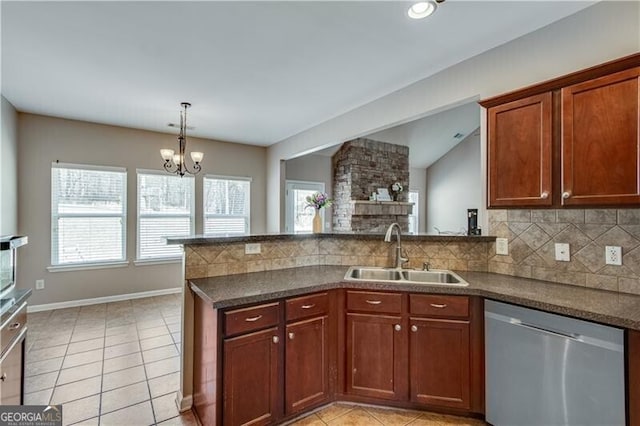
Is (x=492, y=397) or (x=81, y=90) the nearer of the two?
(x=492, y=397)

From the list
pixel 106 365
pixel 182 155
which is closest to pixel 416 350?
pixel 106 365

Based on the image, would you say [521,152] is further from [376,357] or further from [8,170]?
[8,170]

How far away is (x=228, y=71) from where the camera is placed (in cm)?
299

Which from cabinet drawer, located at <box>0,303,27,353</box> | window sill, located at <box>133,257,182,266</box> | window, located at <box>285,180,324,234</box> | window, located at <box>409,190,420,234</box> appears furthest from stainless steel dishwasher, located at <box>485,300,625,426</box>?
window, located at <box>409,190,420,234</box>

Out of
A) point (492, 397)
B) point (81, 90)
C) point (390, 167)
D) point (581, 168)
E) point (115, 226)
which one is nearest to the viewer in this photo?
point (581, 168)

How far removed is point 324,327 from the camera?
6.92ft

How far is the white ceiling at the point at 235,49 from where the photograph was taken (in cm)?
208

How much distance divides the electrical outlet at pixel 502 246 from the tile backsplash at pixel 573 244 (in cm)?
2

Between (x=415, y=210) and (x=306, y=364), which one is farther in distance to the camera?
(x=415, y=210)

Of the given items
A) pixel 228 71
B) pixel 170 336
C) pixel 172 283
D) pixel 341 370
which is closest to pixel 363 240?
pixel 341 370

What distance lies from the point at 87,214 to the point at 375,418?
189 inches

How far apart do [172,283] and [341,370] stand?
4102mm

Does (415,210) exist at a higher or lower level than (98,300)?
higher

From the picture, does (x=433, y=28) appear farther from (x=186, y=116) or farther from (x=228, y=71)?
(x=186, y=116)
